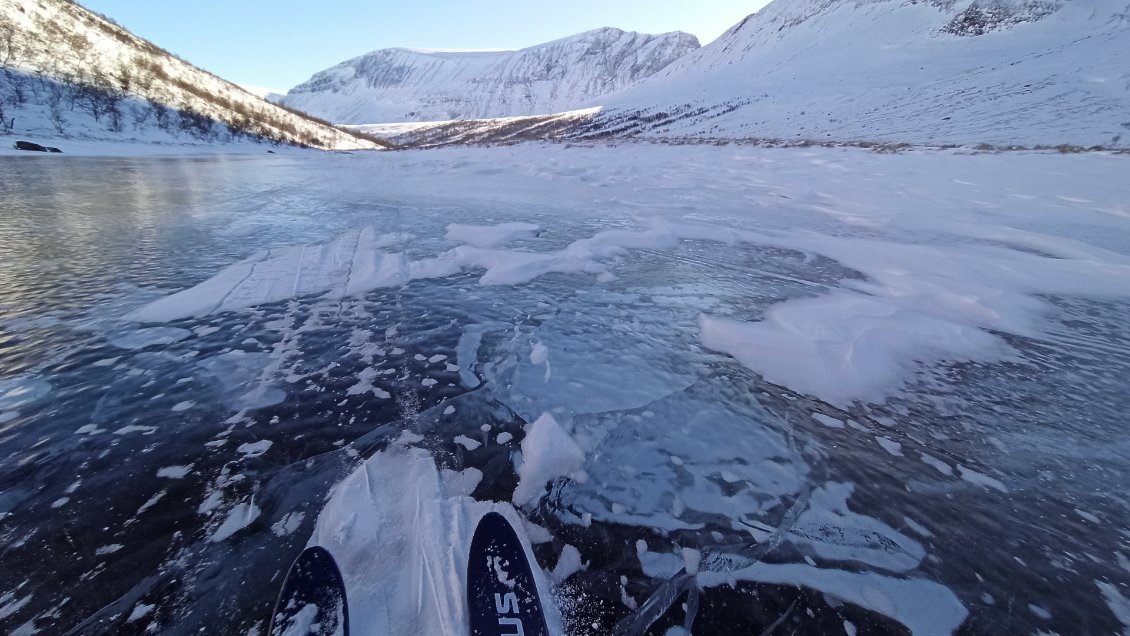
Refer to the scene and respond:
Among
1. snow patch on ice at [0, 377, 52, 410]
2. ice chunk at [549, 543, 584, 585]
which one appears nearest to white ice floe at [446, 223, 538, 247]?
snow patch on ice at [0, 377, 52, 410]

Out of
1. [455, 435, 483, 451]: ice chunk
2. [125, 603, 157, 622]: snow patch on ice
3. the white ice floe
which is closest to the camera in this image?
[125, 603, 157, 622]: snow patch on ice

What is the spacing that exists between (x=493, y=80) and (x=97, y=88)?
163 meters

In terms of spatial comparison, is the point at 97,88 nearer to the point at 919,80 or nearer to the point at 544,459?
the point at 544,459

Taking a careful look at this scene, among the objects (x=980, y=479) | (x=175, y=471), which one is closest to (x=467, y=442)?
(x=175, y=471)

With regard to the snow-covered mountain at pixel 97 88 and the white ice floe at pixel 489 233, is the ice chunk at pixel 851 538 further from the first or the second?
the snow-covered mountain at pixel 97 88

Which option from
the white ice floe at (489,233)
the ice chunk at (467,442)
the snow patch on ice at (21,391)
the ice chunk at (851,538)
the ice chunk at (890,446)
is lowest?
the ice chunk at (851,538)

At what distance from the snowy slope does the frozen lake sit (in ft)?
64.1

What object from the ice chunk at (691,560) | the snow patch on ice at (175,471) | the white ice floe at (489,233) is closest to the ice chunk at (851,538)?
the ice chunk at (691,560)

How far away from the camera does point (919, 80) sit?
30172 millimetres

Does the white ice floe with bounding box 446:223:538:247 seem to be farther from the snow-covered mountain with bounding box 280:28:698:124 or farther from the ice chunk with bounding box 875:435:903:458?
the snow-covered mountain with bounding box 280:28:698:124

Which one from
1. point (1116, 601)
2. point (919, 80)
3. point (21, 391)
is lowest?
point (1116, 601)

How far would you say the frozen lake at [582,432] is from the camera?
58.0 inches

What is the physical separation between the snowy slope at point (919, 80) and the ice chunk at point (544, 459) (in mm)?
22227

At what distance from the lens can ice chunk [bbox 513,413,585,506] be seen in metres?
1.88
